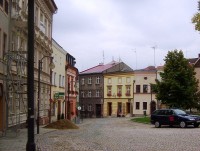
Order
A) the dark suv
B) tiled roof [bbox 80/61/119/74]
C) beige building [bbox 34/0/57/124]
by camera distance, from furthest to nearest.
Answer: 1. tiled roof [bbox 80/61/119/74]
2. beige building [bbox 34/0/57/124]
3. the dark suv

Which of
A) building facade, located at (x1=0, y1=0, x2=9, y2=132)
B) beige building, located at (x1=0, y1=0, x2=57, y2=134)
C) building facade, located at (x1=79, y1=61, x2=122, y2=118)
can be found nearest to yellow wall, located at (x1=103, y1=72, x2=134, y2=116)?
building facade, located at (x1=79, y1=61, x2=122, y2=118)

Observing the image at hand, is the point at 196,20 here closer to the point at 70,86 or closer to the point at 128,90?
the point at 70,86

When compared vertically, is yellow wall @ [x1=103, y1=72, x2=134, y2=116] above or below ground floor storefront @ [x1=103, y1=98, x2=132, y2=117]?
above

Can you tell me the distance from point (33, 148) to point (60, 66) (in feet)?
148

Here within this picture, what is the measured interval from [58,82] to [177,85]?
571 inches

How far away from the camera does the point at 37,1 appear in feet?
118

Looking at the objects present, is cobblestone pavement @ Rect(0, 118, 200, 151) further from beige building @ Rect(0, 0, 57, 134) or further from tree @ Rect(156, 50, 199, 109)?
tree @ Rect(156, 50, 199, 109)

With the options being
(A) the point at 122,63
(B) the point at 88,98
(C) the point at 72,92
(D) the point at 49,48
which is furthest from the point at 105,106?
(D) the point at 49,48

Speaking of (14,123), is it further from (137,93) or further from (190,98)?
(137,93)

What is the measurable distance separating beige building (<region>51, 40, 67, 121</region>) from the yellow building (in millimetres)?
29371

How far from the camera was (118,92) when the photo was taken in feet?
288

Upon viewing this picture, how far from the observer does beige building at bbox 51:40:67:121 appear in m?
48.2

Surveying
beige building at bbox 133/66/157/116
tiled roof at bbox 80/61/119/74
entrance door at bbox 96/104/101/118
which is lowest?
entrance door at bbox 96/104/101/118

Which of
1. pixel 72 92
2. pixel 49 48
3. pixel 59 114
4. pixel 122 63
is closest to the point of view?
pixel 49 48
